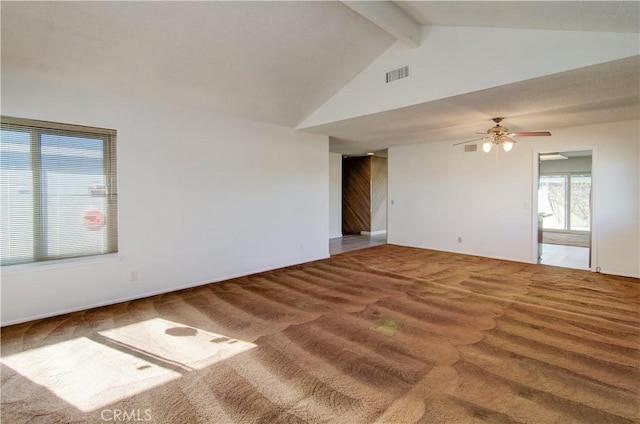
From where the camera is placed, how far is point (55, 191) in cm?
358

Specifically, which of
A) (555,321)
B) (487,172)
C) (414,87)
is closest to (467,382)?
(555,321)

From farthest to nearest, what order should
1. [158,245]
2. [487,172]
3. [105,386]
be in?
[487,172] < [158,245] < [105,386]

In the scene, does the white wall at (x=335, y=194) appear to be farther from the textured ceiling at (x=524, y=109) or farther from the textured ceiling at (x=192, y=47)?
the textured ceiling at (x=192, y=47)

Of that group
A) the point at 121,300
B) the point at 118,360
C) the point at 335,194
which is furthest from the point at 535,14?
the point at 335,194

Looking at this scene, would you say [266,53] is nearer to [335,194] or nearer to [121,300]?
[121,300]

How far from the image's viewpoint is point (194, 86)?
400 centimetres

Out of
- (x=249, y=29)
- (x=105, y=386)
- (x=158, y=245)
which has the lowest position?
(x=105, y=386)

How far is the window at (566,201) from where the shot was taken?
414 inches

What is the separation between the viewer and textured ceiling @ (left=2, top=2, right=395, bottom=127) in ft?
9.26

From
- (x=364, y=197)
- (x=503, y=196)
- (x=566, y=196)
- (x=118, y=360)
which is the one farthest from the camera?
(x=566, y=196)

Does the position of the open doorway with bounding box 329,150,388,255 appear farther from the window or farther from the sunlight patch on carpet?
the sunlight patch on carpet

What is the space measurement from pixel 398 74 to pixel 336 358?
11.8 feet

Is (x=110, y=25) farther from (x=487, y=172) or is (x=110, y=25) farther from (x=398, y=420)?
(x=487, y=172)

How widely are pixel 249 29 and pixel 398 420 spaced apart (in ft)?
12.4
